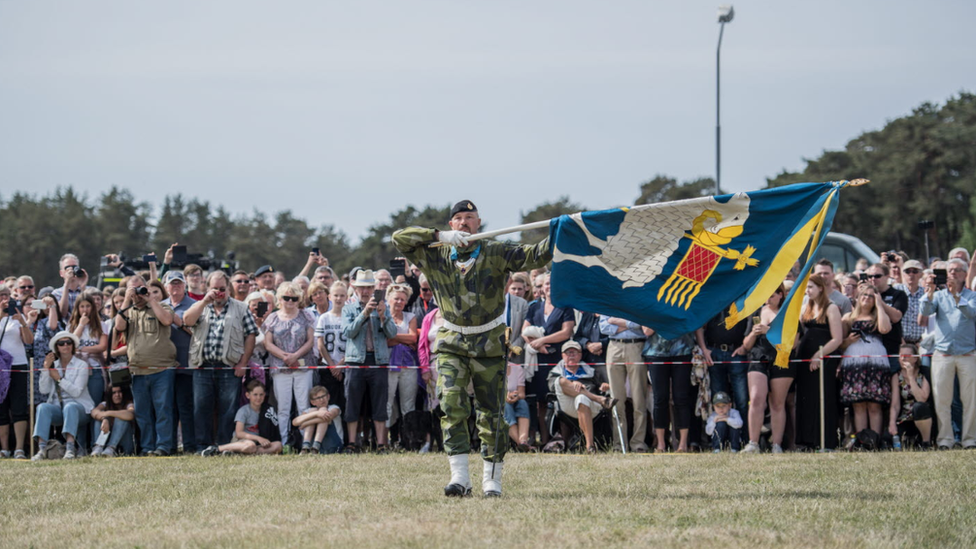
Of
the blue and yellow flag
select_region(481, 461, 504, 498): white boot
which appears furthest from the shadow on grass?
the blue and yellow flag

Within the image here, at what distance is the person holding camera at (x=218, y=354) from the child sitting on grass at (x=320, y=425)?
895 mm

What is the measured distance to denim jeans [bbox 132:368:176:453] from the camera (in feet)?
42.5

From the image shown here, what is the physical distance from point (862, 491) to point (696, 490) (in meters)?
1.27

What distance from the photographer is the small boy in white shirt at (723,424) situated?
12.3 meters

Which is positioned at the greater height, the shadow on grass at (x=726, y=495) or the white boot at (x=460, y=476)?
the white boot at (x=460, y=476)

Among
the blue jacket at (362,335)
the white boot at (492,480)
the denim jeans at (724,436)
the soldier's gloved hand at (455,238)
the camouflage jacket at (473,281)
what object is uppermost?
the soldier's gloved hand at (455,238)

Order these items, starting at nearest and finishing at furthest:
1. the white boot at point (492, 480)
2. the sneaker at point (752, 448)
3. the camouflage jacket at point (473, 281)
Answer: the white boot at point (492, 480) → the camouflage jacket at point (473, 281) → the sneaker at point (752, 448)

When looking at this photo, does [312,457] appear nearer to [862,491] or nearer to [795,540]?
[862,491]

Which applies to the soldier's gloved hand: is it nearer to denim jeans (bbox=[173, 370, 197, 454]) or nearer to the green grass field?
the green grass field

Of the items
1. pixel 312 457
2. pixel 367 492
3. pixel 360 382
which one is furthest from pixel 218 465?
pixel 367 492

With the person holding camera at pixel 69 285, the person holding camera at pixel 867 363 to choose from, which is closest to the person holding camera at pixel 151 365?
the person holding camera at pixel 69 285

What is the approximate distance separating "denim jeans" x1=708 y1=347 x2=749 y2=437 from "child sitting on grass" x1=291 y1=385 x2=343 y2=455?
180 inches

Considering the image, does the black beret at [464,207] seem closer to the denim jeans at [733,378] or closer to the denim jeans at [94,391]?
the denim jeans at [733,378]

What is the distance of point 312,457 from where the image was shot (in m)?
11.8
